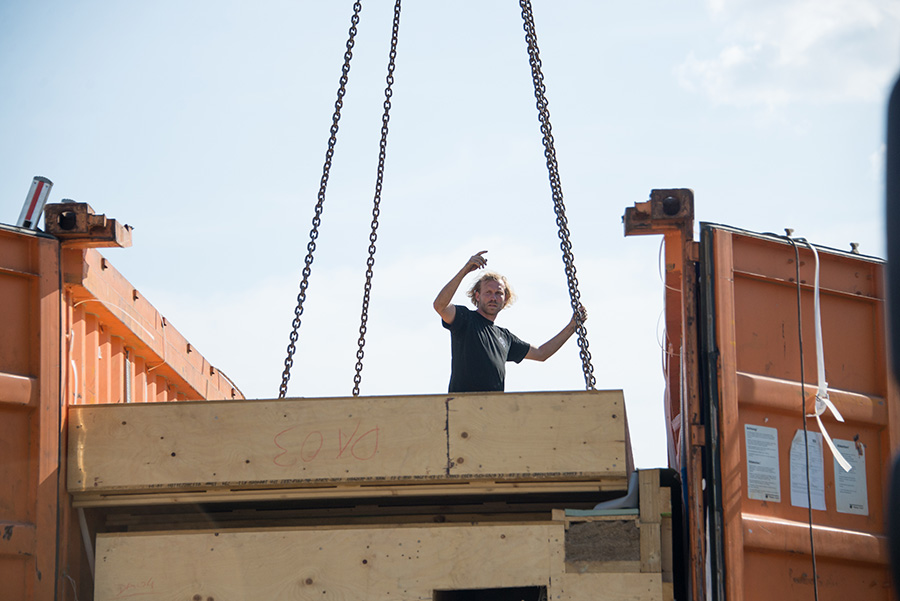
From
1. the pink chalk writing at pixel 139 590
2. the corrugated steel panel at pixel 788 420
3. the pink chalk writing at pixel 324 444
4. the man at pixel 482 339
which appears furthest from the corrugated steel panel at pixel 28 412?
the corrugated steel panel at pixel 788 420

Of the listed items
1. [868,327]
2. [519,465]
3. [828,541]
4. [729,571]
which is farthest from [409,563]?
[868,327]

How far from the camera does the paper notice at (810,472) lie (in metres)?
4.89

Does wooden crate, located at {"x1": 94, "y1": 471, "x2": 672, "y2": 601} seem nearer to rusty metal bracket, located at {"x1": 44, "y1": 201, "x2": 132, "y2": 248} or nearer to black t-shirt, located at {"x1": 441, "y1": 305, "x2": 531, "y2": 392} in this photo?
black t-shirt, located at {"x1": 441, "y1": 305, "x2": 531, "y2": 392}

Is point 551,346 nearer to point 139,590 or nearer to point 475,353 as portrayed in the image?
point 475,353

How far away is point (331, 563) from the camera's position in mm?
4973

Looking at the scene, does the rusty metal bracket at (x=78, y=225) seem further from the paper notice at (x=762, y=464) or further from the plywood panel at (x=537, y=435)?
the paper notice at (x=762, y=464)

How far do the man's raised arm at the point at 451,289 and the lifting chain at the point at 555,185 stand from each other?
57 cm

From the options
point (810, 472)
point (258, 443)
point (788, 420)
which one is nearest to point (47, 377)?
point (258, 443)

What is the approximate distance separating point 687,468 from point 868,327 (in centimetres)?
122

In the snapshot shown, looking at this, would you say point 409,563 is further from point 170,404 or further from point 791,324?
point 791,324

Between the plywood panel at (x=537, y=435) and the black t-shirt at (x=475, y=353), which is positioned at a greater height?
the black t-shirt at (x=475, y=353)

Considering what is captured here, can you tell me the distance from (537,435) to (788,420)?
1201 mm

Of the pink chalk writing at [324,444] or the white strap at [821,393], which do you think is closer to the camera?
the white strap at [821,393]

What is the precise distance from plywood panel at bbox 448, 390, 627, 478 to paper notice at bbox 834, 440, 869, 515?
1.02 meters
